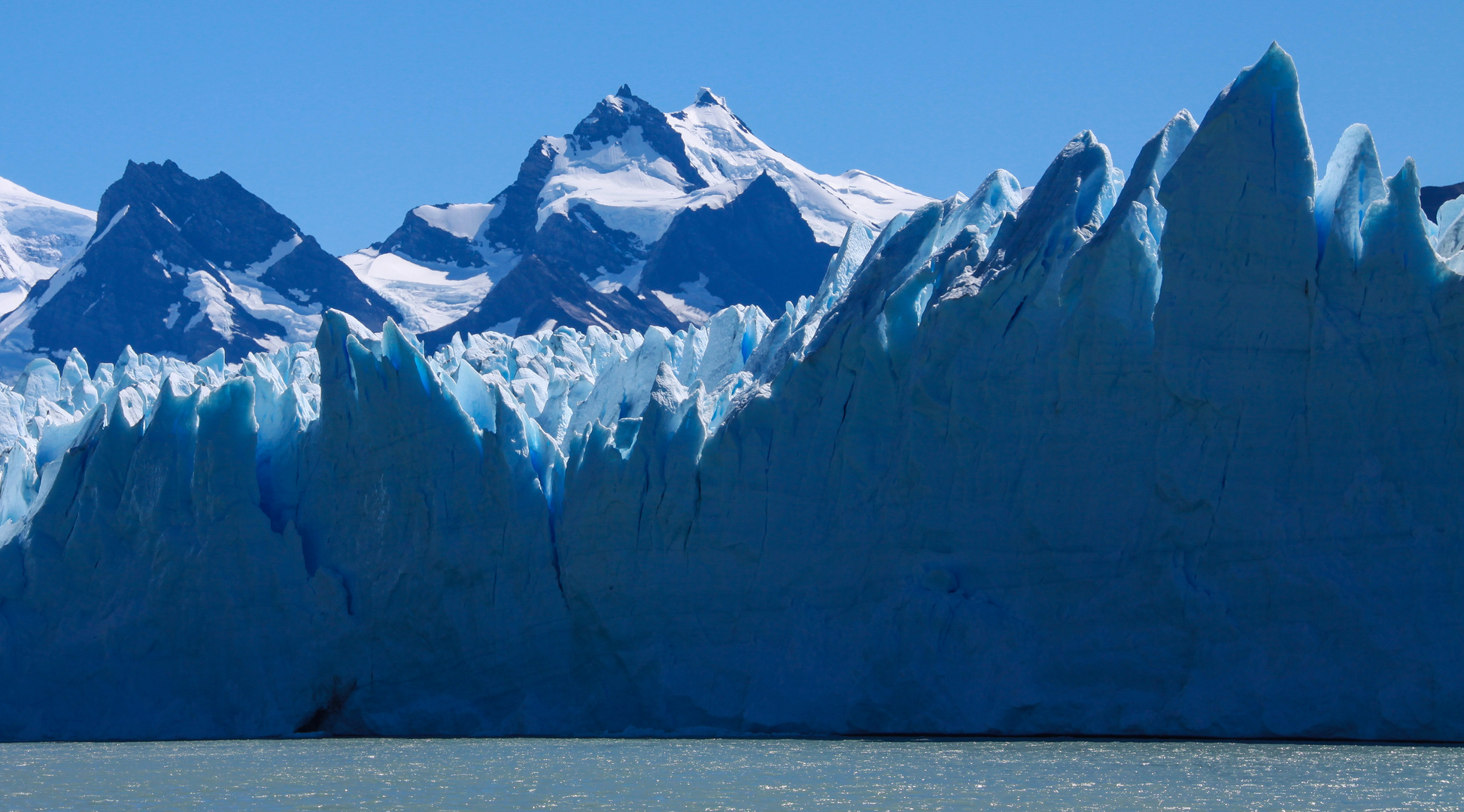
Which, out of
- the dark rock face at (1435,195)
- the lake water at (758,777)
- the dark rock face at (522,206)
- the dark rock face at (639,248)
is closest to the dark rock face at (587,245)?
the dark rock face at (639,248)

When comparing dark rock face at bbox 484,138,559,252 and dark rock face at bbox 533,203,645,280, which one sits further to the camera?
dark rock face at bbox 484,138,559,252

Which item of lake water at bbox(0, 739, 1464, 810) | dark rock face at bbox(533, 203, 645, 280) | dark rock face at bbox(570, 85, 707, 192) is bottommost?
lake water at bbox(0, 739, 1464, 810)

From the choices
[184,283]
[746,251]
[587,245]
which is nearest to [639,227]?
[587,245]

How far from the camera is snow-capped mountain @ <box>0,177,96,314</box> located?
96.9 meters

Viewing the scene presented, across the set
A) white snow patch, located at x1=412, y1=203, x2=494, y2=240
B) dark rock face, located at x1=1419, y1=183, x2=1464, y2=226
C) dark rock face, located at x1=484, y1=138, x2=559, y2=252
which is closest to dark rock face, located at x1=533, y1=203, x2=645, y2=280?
dark rock face, located at x1=484, y1=138, x2=559, y2=252

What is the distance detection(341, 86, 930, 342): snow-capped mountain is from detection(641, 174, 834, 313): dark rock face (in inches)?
3.0

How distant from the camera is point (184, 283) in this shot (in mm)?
83875

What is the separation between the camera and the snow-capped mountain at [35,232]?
96875mm

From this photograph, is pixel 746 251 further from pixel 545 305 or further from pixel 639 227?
pixel 545 305

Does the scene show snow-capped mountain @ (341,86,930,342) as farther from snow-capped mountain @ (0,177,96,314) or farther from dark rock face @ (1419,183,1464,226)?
dark rock face @ (1419,183,1464,226)

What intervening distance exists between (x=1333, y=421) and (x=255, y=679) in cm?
1099

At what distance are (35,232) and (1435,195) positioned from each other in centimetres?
9142

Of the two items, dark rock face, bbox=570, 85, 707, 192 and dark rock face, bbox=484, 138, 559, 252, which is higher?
dark rock face, bbox=570, 85, 707, 192

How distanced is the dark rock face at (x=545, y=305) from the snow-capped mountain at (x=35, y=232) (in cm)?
3645
